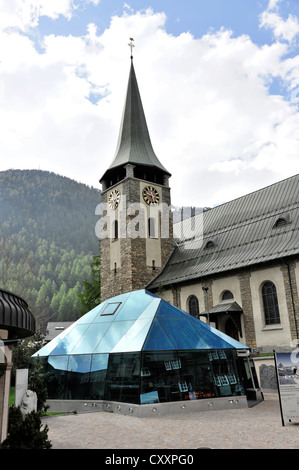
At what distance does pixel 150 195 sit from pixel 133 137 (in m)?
7.29

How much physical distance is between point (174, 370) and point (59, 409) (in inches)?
205

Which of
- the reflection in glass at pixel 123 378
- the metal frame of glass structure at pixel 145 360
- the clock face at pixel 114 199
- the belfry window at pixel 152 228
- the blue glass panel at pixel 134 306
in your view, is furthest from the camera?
the clock face at pixel 114 199

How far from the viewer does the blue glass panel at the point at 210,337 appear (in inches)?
644

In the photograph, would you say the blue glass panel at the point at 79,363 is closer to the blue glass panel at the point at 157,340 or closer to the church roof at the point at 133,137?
the blue glass panel at the point at 157,340

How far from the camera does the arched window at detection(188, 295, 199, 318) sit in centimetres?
3219

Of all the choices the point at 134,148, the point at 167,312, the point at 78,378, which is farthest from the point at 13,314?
the point at 134,148

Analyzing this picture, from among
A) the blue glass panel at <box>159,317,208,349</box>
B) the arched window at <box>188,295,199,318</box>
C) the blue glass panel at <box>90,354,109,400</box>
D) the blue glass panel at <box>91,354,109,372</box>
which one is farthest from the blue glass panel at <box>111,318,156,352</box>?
the arched window at <box>188,295,199,318</box>

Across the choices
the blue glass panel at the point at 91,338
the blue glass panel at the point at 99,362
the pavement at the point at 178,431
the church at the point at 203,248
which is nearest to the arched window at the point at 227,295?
the church at the point at 203,248

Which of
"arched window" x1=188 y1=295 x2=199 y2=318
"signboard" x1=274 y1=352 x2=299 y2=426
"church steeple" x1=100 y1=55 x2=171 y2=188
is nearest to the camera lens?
"signboard" x1=274 y1=352 x2=299 y2=426

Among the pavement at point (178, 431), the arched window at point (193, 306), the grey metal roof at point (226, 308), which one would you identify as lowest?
the pavement at point (178, 431)


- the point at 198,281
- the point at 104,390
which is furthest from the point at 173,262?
the point at 104,390

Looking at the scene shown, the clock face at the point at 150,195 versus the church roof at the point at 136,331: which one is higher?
the clock face at the point at 150,195

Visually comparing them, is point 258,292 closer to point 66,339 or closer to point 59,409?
point 66,339

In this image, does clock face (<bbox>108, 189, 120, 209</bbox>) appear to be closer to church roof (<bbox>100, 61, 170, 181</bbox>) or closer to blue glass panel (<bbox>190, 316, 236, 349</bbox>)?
church roof (<bbox>100, 61, 170, 181</bbox>)
